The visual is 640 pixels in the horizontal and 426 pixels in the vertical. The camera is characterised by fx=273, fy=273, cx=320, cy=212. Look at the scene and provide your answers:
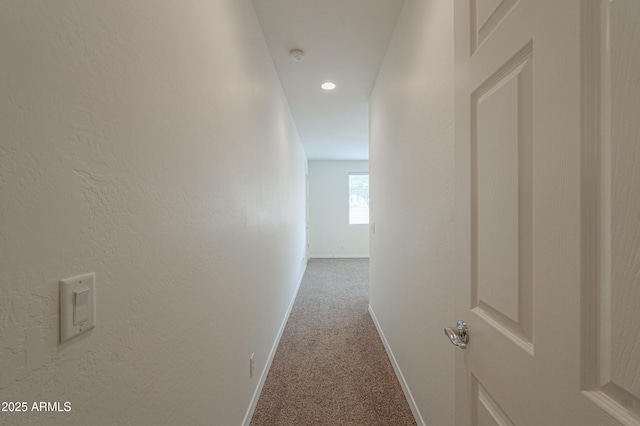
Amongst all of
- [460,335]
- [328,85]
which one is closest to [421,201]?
[460,335]

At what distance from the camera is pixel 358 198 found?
7414 mm

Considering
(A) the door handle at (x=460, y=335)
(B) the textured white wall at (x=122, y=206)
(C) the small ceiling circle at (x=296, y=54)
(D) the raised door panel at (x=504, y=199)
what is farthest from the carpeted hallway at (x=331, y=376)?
(C) the small ceiling circle at (x=296, y=54)

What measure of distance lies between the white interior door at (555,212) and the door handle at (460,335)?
31 mm

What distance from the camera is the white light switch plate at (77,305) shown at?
49 cm

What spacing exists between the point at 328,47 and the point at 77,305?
240cm

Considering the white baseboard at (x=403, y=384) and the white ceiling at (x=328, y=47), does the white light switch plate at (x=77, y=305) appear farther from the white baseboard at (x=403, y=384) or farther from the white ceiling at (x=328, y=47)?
the white ceiling at (x=328, y=47)

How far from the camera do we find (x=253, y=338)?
5.67ft

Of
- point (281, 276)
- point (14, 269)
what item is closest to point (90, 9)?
point (14, 269)

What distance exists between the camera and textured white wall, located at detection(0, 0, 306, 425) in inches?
17.0

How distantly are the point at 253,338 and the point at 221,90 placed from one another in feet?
4.73

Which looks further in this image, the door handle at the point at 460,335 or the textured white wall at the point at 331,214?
the textured white wall at the point at 331,214

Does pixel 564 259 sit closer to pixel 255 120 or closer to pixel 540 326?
pixel 540 326

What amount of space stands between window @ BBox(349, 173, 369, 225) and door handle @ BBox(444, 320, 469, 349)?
654 cm

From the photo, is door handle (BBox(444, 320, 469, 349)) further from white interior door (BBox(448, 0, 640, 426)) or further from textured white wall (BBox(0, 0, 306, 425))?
textured white wall (BBox(0, 0, 306, 425))
